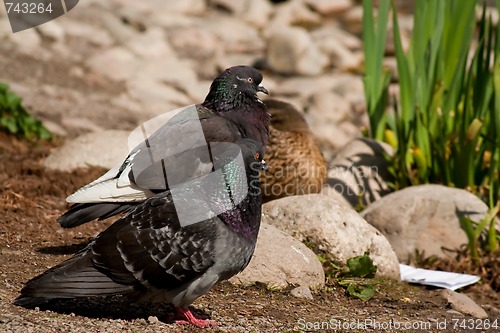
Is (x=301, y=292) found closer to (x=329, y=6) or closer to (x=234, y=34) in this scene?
(x=234, y=34)

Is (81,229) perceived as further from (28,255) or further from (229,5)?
(229,5)

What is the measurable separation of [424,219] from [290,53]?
21.8 ft

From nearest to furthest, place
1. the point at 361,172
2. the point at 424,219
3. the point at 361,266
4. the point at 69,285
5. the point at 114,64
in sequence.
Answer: the point at 69,285, the point at 361,266, the point at 424,219, the point at 361,172, the point at 114,64

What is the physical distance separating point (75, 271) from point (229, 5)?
1212 centimetres

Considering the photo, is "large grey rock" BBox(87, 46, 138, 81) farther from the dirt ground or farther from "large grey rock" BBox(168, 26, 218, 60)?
the dirt ground

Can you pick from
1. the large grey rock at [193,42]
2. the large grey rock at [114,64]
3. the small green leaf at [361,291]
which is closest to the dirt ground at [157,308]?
the small green leaf at [361,291]

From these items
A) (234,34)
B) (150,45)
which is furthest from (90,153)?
(234,34)

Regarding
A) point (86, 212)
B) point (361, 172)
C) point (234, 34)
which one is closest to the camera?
point (86, 212)

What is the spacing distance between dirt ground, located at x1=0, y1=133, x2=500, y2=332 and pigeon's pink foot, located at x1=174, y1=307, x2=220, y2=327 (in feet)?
0.16

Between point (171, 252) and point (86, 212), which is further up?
point (171, 252)

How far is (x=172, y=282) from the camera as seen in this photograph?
12.9 feet

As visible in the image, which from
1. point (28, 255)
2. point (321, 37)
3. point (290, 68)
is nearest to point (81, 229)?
point (28, 255)

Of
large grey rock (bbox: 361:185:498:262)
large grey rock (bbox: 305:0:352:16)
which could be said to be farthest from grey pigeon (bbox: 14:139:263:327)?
large grey rock (bbox: 305:0:352:16)

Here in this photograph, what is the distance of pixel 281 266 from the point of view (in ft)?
16.2
